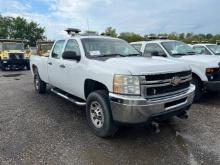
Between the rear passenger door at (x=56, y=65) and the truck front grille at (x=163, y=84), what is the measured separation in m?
2.64

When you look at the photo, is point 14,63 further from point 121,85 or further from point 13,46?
point 121,85

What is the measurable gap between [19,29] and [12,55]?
31094mm

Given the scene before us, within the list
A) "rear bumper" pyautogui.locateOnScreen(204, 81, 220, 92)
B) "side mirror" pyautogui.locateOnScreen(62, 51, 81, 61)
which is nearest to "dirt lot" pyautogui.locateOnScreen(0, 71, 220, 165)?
"rear bumper" pyautogui.locateOnScreen(204, 81, 220, 92)

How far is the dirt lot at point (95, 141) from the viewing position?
12.0ft

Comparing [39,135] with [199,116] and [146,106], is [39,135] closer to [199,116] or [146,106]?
[146,106]

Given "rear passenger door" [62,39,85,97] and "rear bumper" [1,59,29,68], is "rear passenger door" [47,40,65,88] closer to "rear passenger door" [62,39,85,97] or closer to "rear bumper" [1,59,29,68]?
"rear passenger door" [62,39,85,97]

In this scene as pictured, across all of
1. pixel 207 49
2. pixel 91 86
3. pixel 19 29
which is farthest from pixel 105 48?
pixel 19 29

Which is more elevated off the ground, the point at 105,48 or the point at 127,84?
the point at 105,48

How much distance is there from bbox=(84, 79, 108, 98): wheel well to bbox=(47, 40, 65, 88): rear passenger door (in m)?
1.19

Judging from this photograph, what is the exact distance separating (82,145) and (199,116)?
2.89m

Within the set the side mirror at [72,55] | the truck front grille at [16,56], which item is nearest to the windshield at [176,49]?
the side mirror at [72,55]

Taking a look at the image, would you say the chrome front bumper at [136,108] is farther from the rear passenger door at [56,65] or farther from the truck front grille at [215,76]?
the truck front grille at [215,76]

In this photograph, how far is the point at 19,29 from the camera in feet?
150

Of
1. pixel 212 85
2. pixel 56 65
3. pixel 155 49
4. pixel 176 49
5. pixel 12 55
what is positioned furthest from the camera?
pixel 12 55
